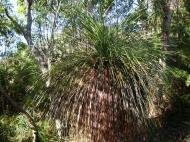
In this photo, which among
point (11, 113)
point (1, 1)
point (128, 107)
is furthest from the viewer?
point (11, 113)

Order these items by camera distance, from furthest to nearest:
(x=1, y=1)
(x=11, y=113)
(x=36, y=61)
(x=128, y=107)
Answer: (x=11, y=113), (x=1, y=1), (x=36, y=61), (x=128, y=107)

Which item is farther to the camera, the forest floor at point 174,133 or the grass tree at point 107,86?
the forest floor at point 174,133

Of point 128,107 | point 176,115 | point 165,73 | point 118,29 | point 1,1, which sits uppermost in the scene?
point 1,1

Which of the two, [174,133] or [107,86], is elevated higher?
[107,86]

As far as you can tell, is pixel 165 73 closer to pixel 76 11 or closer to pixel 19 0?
pixel 76 11

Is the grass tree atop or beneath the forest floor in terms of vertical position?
atop

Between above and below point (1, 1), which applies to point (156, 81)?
below

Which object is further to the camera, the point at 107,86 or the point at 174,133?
the point at 174,133

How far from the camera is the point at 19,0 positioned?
58.9 ft

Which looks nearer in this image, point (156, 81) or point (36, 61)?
point (156, 81)

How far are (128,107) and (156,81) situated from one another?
596mm

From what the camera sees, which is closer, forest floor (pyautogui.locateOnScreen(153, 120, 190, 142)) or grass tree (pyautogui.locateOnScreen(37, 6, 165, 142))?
grass tree (pyautogui.locateOnScreen(37, 6, 165, 142))

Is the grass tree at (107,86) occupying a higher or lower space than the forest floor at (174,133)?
higher

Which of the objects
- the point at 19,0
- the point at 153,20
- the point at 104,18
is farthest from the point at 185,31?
the point at 104,18
